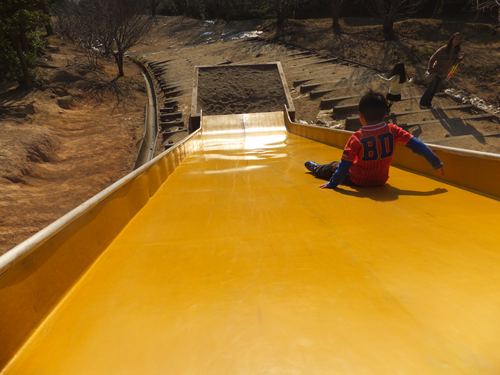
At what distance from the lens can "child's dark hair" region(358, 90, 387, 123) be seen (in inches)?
104

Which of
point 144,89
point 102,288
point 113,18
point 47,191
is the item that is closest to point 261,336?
point 102,288

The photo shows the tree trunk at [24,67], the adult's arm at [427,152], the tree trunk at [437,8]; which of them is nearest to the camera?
the adult's arm at [427,152]

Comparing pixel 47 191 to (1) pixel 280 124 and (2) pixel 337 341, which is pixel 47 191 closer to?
(1) pixel 280 124

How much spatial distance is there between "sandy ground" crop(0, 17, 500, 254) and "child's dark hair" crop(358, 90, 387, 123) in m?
4.77

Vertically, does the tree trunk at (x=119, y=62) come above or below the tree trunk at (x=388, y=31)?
below

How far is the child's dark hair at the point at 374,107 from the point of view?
2639mm

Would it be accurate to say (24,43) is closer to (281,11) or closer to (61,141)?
(61,141)

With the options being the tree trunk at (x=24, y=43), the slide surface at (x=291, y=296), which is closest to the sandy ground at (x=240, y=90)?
the tree trunk at (x=24, y=43)

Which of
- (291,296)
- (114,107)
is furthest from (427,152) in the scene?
(114,107)

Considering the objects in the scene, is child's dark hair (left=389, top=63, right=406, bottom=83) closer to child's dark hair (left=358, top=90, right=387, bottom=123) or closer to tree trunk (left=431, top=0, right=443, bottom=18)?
child's dark hair (left=358, top=90, right=387, bottom=123)

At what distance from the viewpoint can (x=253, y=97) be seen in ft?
35.8

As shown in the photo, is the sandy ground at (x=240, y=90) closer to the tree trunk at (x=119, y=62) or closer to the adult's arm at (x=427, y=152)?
the tree trunk at (x=119, y=62)

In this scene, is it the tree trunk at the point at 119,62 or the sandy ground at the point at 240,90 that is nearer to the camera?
the sandy ground at the point at 240,90

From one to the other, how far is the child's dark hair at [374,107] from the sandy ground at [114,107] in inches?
188
